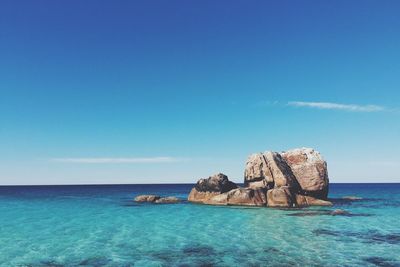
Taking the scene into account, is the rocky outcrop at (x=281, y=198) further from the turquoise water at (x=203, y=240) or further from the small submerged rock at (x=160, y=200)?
the small submerged rock at (x=160, y=200)

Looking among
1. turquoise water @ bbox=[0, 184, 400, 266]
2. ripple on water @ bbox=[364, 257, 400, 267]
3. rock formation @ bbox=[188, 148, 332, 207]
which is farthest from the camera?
rock formation @ bbox=[188, 148, 332, 207]

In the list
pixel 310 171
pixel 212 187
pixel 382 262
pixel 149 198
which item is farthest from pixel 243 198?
pixel 382 262

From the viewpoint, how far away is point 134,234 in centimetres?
2952

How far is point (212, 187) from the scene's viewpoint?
58.8 metres

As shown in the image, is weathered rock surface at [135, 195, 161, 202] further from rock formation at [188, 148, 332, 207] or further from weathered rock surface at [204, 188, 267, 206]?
weathered rock surface at [204, 188, 267, 206]

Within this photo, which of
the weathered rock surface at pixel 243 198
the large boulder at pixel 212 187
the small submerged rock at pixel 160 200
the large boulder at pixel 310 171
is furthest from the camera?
the small submerged rock at pixel 160 200

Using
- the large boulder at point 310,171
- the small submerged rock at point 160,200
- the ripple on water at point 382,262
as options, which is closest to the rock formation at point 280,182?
the large boulder at point 310,171

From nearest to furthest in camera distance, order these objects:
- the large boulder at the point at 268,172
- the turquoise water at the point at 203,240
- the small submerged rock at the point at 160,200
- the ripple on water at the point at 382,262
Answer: the ripple on water at the point at 382,262 → the turquoise water at the point at 203,240 → the large boulder at the point at 268,172 → the small submerged rock at the point at 160,200

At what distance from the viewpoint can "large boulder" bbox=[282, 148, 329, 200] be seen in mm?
53562

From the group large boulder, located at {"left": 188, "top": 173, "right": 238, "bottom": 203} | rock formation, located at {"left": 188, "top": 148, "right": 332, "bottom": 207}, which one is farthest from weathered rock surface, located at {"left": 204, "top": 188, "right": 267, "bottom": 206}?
large boulder, located at {"left": 188, "top": 173, "right": 238, "bottom": 203}

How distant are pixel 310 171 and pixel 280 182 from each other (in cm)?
525

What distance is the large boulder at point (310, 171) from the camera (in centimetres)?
5356

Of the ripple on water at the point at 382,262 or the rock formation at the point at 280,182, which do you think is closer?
the ripple on water at the point at 382,262

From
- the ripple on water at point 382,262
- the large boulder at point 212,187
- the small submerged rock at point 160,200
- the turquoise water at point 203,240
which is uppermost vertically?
the large boulder at point 212,187
